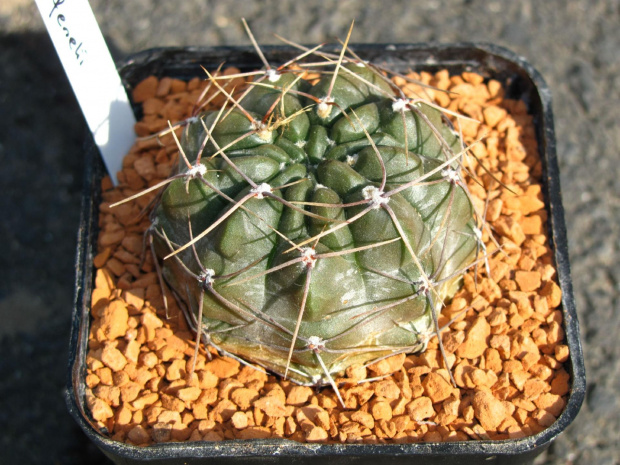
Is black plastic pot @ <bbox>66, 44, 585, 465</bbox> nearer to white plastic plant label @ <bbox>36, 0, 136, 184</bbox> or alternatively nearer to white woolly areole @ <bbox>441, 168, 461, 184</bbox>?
white plastic plant label @ <bbox>36, 0, 136, 184</bbox>

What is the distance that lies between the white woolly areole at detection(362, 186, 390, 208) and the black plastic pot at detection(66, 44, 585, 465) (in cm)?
60

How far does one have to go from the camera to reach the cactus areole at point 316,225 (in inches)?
61.5

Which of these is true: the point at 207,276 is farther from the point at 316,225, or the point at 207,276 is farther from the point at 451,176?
the point at 451,176

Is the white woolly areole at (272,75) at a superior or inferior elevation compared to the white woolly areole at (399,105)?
superior

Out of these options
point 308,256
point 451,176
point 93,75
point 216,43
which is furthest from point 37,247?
point 451,176

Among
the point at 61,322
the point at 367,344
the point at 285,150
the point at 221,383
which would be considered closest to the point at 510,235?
the point at 367,344

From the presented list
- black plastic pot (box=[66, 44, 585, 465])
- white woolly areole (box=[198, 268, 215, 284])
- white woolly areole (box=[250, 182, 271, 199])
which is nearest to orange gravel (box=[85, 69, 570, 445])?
black plastic pot (box=[66, 44, 585, 465])

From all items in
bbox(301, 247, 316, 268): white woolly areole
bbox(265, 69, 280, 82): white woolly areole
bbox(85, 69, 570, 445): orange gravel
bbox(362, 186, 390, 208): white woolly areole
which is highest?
bbox(265, 69, 280, 82): white woolly areole

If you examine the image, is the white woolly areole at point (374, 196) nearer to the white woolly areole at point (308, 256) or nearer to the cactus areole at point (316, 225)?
the cactus areole at point (316, 225)

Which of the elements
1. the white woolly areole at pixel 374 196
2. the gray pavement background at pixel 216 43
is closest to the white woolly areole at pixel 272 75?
the white woolly areole at pixel 374 196

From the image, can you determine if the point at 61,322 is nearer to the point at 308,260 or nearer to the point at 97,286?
the point at 97,286

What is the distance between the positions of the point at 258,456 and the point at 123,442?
0.35 meters

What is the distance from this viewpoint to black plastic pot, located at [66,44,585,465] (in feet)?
5.48

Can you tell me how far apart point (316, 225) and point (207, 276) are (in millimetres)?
298
